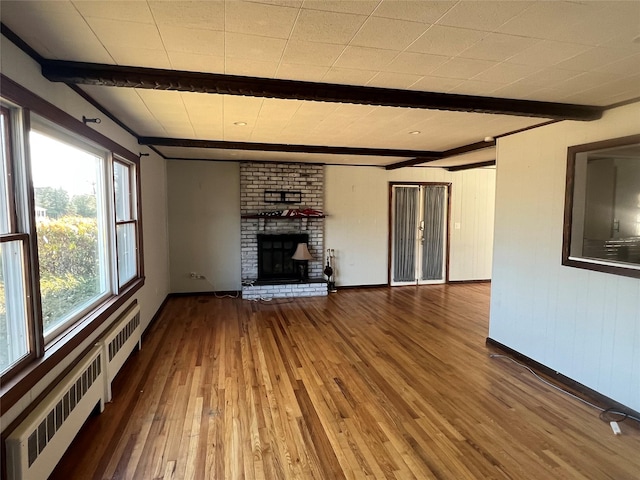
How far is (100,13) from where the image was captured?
61.0 inches

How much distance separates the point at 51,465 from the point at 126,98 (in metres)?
2.52

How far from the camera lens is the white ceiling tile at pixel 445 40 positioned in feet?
5.64

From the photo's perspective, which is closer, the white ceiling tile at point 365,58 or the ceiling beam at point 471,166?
the white ceiling tile at point 365,58

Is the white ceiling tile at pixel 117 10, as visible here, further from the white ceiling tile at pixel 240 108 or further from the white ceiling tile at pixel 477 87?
the white ceiling tile at pixel 477 87

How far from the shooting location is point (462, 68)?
7.13 feet

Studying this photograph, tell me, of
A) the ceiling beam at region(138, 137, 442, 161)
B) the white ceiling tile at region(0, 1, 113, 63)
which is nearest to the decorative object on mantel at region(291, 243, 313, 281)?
the ceiling beam at region(138, 137, 442, 161)

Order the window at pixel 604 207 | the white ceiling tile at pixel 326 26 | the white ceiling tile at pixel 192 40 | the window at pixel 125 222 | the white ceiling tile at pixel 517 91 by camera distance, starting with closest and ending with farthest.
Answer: the white ceiling tile at pixel 326 26
the white ceiling tile at pixel 192 40
the white ceiling tile at pixel 517 91
the window at pixel 604 207
the window at pixel 125 222

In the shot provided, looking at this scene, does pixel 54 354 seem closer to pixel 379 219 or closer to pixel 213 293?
pixel 213 293

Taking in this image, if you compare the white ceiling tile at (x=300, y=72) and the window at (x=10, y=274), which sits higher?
the white ceiling tile at (x=300, y=72)

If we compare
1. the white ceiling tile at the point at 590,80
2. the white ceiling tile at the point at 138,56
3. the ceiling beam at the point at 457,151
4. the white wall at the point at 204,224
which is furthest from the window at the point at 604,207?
the white wall at the point at 204,224

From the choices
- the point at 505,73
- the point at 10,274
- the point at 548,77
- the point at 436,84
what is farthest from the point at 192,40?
the point at 548,77

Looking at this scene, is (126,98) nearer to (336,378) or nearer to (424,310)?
(336,378)

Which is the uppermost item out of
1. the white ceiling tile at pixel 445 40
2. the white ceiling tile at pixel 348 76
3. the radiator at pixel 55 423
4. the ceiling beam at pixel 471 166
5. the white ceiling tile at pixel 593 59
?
the ceiling beam at pixel 471 166

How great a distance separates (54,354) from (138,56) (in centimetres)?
178
